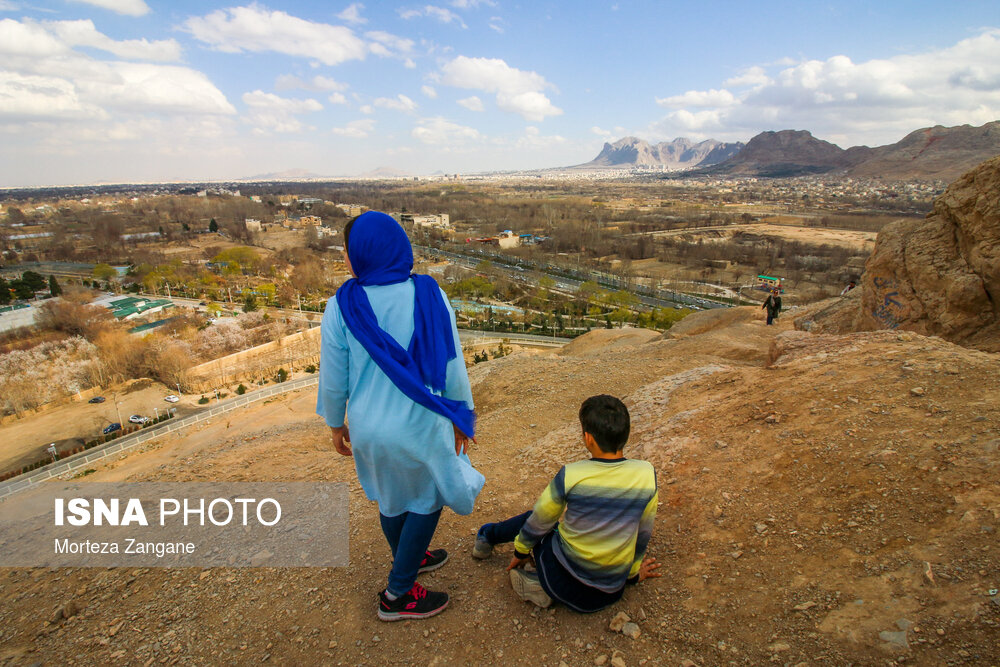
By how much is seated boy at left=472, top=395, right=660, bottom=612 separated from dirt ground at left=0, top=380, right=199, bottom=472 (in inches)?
897

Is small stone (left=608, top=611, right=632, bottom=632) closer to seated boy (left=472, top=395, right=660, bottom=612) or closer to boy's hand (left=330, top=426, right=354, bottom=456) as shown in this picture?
seated boy (left=472, top=395, right=660, bottom=612)

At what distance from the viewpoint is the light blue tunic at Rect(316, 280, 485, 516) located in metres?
2.06

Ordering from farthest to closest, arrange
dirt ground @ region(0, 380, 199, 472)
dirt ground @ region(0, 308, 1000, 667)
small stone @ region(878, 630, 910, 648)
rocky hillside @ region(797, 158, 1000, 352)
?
1. dirt ground @ region(0, 380, 199, 472)
2. rocky hillside @ region(797, 158, 1000, 352)
3. dirt ground @ region(0, 308, 1000, 667)
4. small stone @ region(878, 630, 910, 648)

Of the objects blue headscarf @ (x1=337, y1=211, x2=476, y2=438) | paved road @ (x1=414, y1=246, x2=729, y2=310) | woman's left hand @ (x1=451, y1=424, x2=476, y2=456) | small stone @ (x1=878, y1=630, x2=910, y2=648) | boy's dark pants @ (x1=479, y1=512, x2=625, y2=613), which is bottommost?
paved road @ (x1=414, y1=246, x2=729, y2=310)

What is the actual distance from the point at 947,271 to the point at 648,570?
253 inches

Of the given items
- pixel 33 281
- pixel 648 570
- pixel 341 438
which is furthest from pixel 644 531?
pixel 33 281

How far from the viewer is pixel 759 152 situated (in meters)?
196

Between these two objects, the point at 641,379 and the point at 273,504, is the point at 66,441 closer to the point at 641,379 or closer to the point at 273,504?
the point at 273,504

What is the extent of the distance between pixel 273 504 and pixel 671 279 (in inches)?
1722

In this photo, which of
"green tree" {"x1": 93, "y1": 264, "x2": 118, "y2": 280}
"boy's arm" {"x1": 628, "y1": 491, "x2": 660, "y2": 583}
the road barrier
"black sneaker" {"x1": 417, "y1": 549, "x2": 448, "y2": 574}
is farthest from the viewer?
"green tree" {"x1": 93, "y1": 264, "x2": 118, "y2": 280}

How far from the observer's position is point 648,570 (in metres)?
2.50

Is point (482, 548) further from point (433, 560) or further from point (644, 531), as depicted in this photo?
point (644, 531)

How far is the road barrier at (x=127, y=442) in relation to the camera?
14977 millimetres

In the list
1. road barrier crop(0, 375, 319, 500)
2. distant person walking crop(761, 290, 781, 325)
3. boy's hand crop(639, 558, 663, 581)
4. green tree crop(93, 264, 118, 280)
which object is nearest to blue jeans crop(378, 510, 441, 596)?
boy's hand crop(639, 558, 663, 581)
